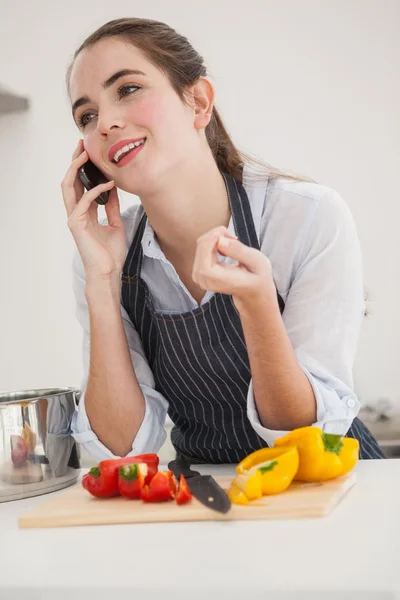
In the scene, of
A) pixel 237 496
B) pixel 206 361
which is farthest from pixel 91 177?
pixel 237 496

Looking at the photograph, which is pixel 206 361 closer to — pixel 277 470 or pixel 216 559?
pixel 277 470

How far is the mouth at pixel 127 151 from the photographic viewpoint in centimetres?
133

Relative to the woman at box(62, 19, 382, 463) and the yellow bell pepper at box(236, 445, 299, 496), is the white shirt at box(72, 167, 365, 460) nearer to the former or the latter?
the woman at box(62, 19, 382, 463)

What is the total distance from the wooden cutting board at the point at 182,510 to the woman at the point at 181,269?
0.24 metres

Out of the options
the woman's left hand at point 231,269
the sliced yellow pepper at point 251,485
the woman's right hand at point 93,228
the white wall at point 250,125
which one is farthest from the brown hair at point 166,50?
the white wall at point 250,125

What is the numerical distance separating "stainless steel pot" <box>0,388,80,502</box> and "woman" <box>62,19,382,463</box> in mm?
101

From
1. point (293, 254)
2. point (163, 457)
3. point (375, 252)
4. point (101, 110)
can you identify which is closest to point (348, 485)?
point (293, 254)

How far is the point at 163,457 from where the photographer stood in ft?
9.72

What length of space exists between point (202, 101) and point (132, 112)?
0.63 feet

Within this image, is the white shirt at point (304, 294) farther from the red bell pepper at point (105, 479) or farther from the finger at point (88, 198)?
the red bell pepper at point (105, 479)

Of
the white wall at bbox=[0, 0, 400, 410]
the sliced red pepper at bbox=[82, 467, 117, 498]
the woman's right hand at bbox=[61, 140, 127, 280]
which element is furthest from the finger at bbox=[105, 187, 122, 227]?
the white wall at bbox=[0, 0, 400, 410]

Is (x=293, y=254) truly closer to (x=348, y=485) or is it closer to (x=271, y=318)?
(x=271, y=318)

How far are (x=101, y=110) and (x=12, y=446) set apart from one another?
61 cm

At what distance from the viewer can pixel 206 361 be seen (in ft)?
4.56
